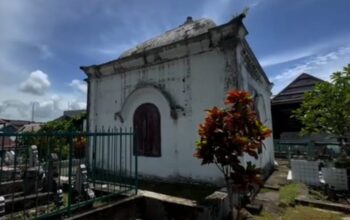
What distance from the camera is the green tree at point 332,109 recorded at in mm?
7230

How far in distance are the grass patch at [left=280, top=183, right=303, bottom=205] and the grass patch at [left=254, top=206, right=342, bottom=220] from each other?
0.36m

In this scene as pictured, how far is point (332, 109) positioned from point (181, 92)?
507 centimetres

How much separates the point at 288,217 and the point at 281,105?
14.7m

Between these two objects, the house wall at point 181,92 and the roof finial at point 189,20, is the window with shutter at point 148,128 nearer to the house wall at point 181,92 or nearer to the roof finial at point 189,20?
the house wall at point 181,92

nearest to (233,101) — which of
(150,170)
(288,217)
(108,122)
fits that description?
(288,217)

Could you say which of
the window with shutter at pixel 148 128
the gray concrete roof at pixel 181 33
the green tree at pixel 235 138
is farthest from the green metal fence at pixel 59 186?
the gray concrete roof at pixel 181 33

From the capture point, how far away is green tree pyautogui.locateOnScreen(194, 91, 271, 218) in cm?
413

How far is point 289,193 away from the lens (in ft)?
21.7

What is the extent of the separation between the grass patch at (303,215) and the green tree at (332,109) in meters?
3.34

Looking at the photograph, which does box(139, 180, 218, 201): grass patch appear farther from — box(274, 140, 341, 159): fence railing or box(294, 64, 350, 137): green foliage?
box(274, 140, 341, 159): fence railing

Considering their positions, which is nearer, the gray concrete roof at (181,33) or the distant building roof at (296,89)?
the gray concrete roof at (181,33)

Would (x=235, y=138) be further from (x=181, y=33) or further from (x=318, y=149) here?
(x=318, y=149)

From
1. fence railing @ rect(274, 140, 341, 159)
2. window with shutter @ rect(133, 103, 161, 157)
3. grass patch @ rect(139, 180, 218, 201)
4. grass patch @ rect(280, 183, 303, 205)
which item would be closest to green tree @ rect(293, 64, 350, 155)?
fence railing @ rect(274, 140, 341, 159)

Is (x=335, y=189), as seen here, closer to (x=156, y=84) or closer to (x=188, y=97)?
(x=188, y=97)
